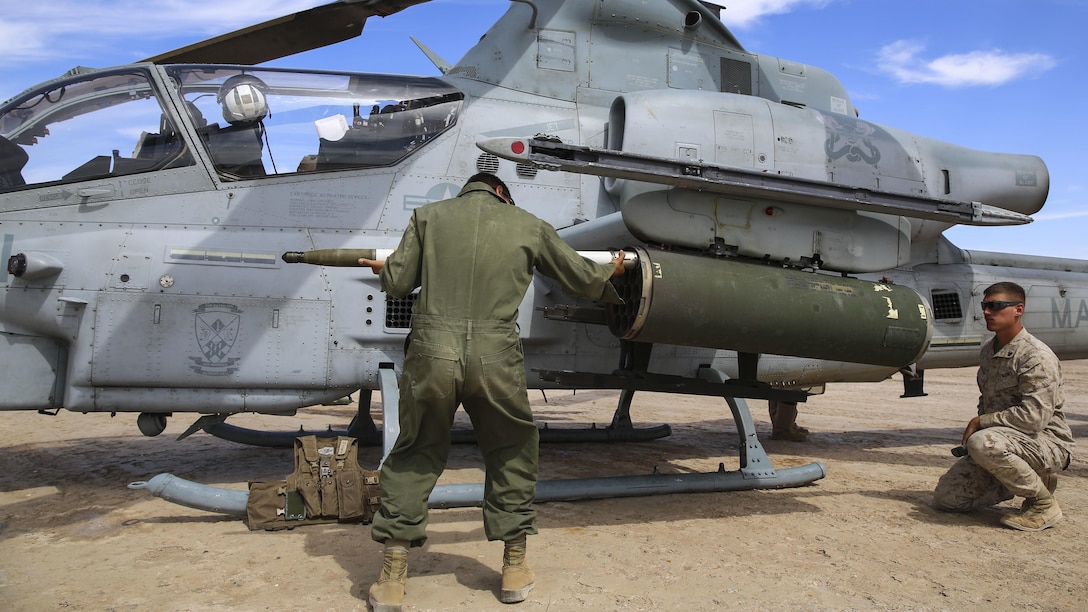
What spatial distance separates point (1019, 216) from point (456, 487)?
4.20 m

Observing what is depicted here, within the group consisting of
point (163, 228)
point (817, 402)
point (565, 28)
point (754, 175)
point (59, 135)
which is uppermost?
point (565, 28)

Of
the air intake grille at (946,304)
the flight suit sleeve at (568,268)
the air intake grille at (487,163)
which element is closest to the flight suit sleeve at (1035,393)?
the air intake grille at (946,304)

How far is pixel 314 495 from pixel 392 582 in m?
1.46

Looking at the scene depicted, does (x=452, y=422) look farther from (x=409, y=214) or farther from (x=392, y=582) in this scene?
(x=409, y=214)

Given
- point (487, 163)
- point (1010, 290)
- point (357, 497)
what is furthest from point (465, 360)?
point (1010, 290)

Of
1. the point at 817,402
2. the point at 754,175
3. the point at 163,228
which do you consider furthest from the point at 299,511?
the point at 817,402

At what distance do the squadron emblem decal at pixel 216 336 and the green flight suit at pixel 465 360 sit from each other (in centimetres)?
203

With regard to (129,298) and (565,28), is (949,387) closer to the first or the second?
(565,28)

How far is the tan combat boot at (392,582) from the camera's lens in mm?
3021

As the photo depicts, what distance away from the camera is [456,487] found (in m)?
4.53

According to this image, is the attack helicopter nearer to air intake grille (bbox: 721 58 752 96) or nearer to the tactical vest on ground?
the tactical vest on ground

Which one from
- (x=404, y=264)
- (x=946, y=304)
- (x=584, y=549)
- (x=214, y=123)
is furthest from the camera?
(x=946, y=304)

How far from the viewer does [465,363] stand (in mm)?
3137

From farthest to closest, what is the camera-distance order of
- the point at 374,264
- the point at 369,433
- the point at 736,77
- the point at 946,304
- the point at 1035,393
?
the point at 369,433, the point at 736,77, the point at 946,304, the point at 1035,393, the point at 374,264
